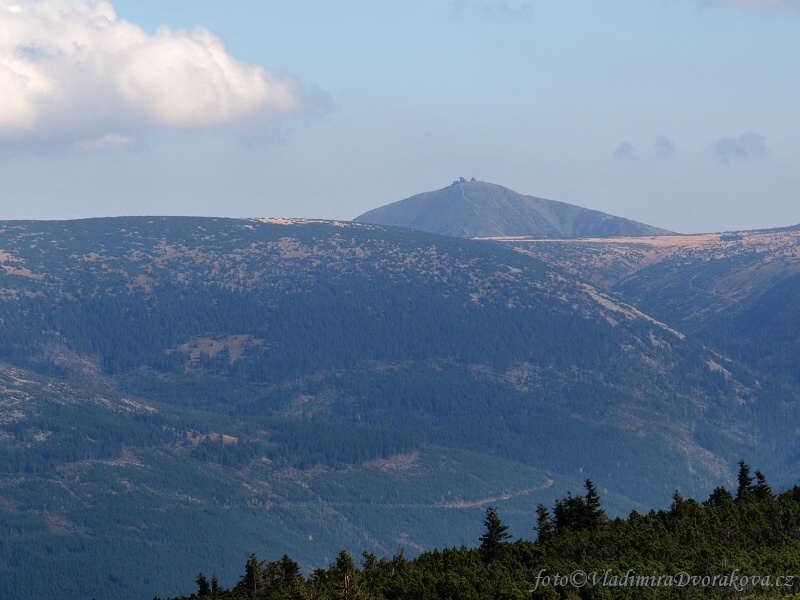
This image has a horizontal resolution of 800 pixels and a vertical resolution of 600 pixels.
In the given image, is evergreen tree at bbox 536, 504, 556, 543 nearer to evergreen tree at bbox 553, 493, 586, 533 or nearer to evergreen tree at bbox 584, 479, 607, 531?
evergreen tree at bbox 553, 493, 586, 533

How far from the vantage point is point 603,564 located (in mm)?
137375

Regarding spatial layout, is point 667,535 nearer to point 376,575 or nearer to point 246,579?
point 376,575

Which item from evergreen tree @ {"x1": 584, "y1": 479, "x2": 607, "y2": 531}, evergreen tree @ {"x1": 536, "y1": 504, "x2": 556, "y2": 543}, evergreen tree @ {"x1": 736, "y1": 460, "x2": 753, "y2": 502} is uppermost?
A: evergreen tree @ {"x1": 736, "y1": 460, "x2": 753, "y2": 502}

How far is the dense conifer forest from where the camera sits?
422ft

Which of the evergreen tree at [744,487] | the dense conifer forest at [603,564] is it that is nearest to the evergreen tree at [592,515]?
the dense conifer forest at [603,564]

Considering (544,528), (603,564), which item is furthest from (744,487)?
(603,564)

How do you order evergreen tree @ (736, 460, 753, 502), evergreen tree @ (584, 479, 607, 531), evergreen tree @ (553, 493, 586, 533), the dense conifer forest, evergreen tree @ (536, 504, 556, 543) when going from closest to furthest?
the dense conifer forest
evergreen tree @ (536, 504, 556, 543)
evergreen tree @ (584, 479, 607, 531)
evergreen tree @ (553, 493, 586, 533)
evergreen tree @ (736, 460, 753, 502)

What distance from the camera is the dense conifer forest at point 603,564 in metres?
128

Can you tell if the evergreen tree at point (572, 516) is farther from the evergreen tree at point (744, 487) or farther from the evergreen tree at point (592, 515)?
the evergreen tree at point (744, 487)

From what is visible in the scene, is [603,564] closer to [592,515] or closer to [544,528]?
[544,528]

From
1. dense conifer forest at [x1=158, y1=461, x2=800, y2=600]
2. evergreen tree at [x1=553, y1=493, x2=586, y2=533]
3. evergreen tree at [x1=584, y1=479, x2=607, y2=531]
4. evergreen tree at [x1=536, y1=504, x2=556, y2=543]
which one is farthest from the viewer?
evergreen tree at [x1=553, y1=493, x2=586, y2=533]

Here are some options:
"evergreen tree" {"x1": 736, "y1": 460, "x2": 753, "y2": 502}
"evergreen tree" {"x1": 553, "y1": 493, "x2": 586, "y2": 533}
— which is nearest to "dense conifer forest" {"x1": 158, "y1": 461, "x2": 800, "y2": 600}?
"evergreen tree" {"x1": 553, "y1": 493, "x2": 586, "y2": 533}

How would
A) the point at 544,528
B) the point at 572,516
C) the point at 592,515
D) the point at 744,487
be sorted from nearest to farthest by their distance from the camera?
1. the point at 544,528
2. the point at 592,515
3. the point at 572,516
4. the point at 744,487

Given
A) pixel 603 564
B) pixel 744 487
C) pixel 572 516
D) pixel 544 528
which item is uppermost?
pixel 744 487
